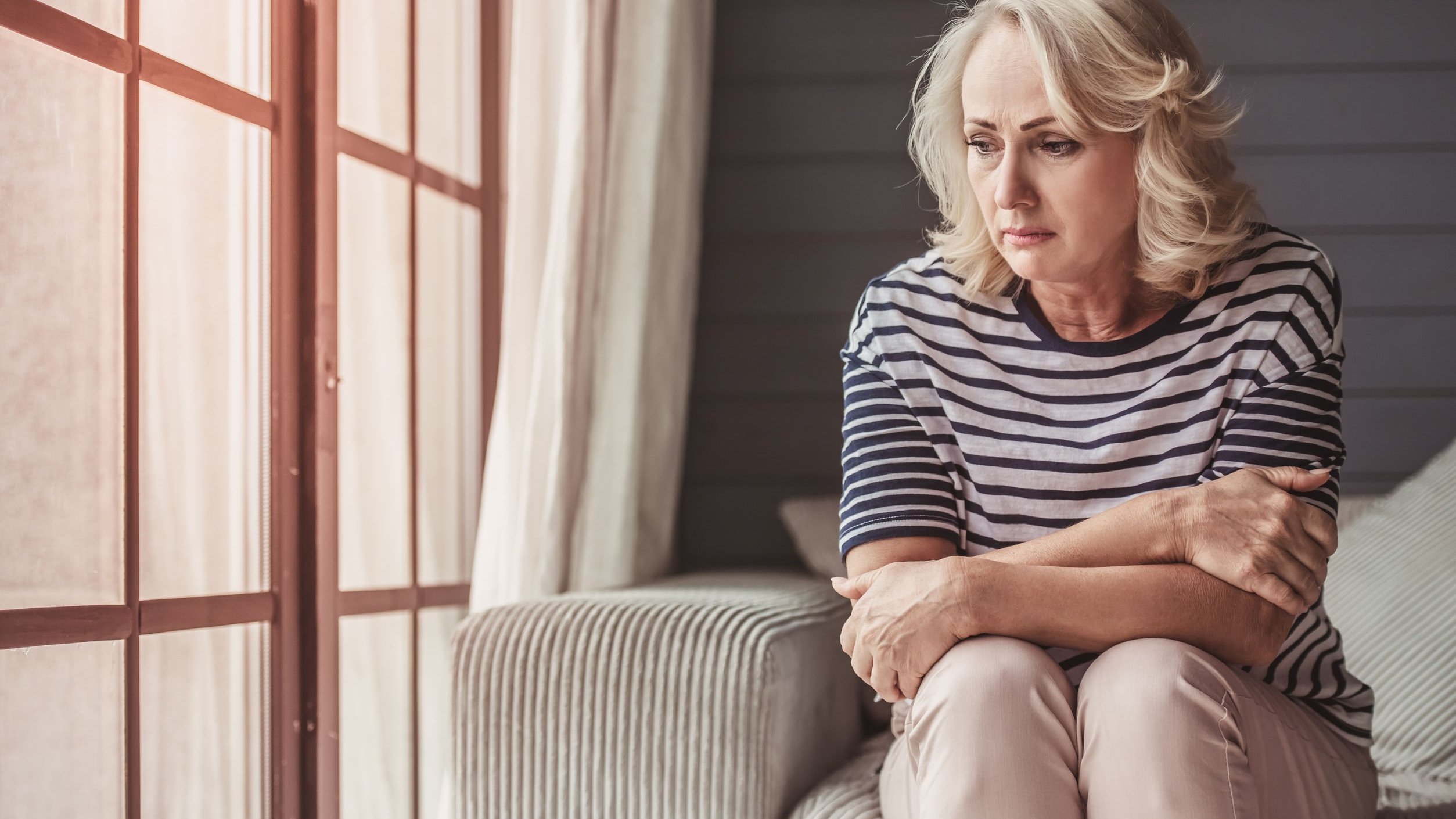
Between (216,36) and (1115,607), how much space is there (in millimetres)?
1069

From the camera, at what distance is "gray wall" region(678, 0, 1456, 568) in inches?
80.5

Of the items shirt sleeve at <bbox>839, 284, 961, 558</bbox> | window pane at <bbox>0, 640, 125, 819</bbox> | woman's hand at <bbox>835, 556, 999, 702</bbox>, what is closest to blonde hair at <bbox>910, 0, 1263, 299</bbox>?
shirt sleeve at <bbox>839, 284, 961, 558</bbox>

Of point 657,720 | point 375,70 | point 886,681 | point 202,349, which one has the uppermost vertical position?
point 375,70

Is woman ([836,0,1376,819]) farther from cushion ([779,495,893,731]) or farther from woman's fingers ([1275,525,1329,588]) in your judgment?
cushion ([779,495,893,731])

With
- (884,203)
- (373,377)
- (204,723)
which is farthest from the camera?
(884,203)

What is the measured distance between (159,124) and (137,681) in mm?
526

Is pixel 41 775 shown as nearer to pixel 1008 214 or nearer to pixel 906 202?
pixel 1008 214

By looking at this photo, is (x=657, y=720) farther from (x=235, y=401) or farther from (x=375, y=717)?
(x=235, y=401)

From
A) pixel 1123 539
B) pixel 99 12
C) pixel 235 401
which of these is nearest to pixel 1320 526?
pixel 1123 539

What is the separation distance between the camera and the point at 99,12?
3.22ft

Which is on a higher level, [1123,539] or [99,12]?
[99,12]

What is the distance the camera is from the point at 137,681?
1.03 meters

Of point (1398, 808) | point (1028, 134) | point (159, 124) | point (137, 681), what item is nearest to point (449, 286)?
point (159, 124)

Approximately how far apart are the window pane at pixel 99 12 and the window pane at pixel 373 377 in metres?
0.40
